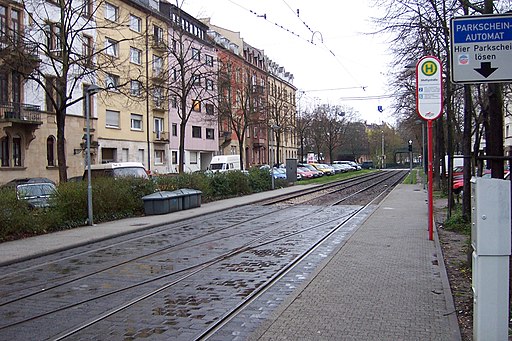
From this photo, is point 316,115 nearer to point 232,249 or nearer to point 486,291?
point 232,249

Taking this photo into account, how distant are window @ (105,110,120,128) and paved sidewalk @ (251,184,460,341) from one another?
35135 mm

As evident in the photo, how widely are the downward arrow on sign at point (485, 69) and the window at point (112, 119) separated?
40.5 meters

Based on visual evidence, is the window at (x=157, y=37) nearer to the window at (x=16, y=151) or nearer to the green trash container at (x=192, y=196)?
the green trash container at (x=192, y=196)

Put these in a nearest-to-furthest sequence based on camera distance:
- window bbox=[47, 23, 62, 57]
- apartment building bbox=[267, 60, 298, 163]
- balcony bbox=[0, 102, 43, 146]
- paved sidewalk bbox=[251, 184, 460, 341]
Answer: paved sidewalk bbox=[251, 184, 460, 341] < window bbox=[47, 23, 62, 57] < balcony bbox=[0, 102, 43, 146] < apartment building bbox=[267, 60, 298, 163]

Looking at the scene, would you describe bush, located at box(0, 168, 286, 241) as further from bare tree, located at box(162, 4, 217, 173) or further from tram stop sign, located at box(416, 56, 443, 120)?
tram stop sign, located at box(416, 56, 443, 120)

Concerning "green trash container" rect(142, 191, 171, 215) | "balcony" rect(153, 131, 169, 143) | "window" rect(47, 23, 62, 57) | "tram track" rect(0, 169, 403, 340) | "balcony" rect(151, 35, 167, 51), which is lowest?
"tram track" rect(0, 169, 403, 340)

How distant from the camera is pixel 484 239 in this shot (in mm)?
4902

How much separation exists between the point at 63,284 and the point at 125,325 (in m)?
2.94

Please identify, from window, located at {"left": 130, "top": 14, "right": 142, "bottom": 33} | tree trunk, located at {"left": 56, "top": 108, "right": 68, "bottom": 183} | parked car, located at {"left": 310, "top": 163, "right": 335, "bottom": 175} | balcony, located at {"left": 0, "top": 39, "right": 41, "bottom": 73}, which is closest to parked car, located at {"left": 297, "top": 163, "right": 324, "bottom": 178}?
parked car, located at {"left": 310, "top": 163, "right": 335, "bottom": 175}

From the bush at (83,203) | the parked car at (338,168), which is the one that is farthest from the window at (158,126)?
the parked car at (338,168)

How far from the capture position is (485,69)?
216 inches

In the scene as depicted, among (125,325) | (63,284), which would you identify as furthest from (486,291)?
(63,284)

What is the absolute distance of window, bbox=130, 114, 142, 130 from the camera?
46844 mm

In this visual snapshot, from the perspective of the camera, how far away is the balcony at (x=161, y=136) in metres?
50.2
